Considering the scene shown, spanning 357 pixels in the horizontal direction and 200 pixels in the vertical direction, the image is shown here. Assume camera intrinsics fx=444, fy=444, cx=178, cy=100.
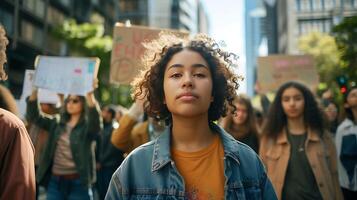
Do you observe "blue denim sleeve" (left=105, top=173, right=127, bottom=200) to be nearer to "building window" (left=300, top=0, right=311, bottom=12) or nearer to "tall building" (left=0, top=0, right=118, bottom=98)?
"tall building" (left=0, top=0, right=118, bottom=98)

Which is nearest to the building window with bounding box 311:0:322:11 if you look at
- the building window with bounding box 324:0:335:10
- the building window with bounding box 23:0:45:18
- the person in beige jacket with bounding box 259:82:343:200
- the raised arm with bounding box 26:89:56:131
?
the building window with bounding box 324:0:335:10

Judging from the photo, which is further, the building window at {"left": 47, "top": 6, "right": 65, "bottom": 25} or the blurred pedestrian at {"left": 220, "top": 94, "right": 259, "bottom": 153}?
the building window at {"left": 47, "top": 6, "right": 65, "bottom": 25}

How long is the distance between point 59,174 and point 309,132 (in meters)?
2.66

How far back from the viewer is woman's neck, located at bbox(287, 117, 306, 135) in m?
4.09

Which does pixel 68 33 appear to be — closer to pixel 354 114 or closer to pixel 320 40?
pixel 320 40

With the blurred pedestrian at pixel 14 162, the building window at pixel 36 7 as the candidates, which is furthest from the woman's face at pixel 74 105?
the building window at pixel 36 7

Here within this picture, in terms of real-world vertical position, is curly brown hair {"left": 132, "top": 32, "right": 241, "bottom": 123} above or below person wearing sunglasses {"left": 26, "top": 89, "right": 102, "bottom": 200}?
above

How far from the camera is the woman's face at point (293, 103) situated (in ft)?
13.4

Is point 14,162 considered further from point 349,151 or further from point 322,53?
point 322,53

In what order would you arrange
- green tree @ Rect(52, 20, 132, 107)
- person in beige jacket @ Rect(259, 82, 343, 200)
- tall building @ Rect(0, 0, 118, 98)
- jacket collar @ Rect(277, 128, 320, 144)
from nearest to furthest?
1. person in beige jacket @ Rect(259, 82, 343, 200)
2. jacket collar @ Rect(277, 128, 320, 144)
3. tall building @ Rect(0, 0, 118, 98)
4. green tree @ Rect(52, 20, 132, 107)

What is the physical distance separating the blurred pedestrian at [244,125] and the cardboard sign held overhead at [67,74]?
5.49 ft

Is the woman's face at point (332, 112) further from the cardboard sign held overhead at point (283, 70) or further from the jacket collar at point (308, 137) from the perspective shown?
the jacket collar at point (308, 137)

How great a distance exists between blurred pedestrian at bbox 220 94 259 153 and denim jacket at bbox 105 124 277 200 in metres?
2.66

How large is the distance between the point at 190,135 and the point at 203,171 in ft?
0.72
